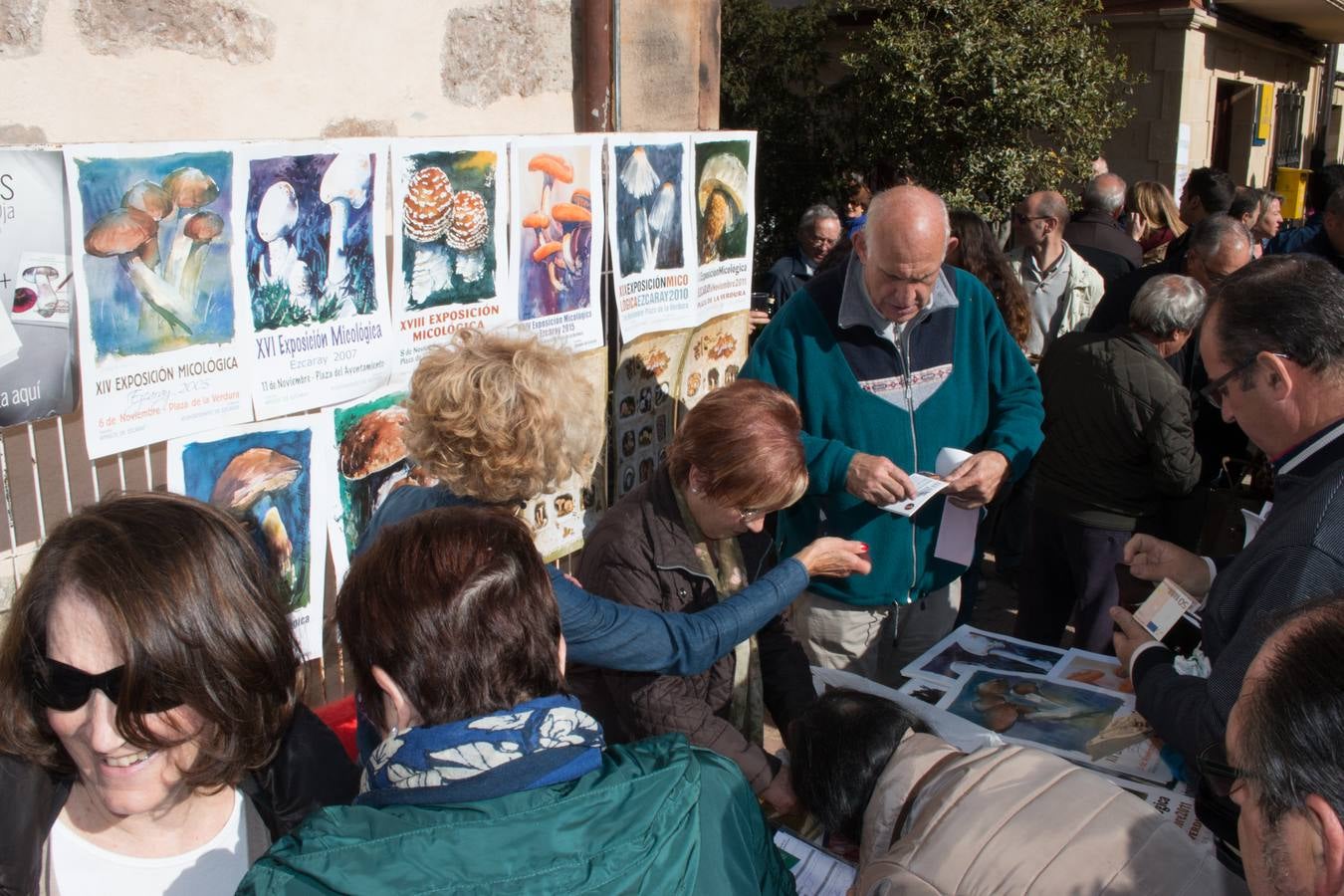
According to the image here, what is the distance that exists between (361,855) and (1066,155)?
32.1 ft

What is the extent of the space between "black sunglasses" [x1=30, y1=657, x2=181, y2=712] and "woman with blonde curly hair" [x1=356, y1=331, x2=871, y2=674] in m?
0.69

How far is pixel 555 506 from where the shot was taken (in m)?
3.44

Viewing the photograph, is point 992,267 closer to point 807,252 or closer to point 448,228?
point 807,252

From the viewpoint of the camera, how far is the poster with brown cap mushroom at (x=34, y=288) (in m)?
2.00

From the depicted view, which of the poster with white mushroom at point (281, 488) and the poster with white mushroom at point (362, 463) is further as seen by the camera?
the poster with white mushroom at point (362, 463)

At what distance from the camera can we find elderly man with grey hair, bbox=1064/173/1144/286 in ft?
21.1

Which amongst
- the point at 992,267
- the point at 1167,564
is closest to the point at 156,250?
the point at 1167,564

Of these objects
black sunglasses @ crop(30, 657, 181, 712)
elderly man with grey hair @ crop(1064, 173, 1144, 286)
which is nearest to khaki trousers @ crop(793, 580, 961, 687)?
black sunglasses @ crop(30, 657, 181, 712)

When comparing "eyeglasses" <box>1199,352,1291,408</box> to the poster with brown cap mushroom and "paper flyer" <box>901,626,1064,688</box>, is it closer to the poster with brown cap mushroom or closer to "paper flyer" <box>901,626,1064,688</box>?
"paper flyer" <box>901,626,1064,688</box>

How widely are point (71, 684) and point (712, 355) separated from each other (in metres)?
2.89

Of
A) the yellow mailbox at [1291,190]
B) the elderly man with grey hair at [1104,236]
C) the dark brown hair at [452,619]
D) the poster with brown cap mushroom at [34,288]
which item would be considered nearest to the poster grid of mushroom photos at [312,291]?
the poster with brown cap mushroom at [34,288]

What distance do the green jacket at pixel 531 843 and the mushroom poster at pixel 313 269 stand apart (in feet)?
4.71

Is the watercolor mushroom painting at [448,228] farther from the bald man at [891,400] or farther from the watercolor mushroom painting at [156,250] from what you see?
the bald man at [891,400]

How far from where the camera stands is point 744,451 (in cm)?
229
